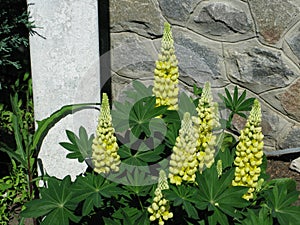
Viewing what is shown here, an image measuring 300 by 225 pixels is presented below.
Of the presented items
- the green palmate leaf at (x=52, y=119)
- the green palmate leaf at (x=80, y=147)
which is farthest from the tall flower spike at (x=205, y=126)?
the green palmate leaf at (x=52, y=119)

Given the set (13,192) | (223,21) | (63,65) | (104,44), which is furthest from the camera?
(104,44)

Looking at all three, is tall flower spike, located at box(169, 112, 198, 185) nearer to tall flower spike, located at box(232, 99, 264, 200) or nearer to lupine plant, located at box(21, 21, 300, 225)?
lupine plant, located at box(21, 21, 300, 225)

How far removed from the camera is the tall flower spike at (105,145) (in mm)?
2008

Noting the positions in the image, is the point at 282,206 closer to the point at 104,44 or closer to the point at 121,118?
the point at 121,118

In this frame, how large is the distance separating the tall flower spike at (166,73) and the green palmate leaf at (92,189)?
0.41 meters

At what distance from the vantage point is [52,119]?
266 centimetres

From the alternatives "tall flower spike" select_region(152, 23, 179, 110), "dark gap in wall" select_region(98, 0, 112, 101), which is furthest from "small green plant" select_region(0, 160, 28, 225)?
"tall flower spike" select_region(152, 23, 179, 110)

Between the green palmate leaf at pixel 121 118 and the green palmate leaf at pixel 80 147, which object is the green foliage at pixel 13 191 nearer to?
the green palmate leaf at pixel 80 147

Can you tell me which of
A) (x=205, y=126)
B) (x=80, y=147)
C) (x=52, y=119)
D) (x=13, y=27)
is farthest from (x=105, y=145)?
(x=13, y=27)

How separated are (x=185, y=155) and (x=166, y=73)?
0.42 meters

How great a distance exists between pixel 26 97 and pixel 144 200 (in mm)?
1511

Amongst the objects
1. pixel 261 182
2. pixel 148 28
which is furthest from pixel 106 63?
pixel 261 182

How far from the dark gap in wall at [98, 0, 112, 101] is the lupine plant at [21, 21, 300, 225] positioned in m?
1.18

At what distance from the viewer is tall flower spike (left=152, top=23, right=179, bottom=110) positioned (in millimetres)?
2136
